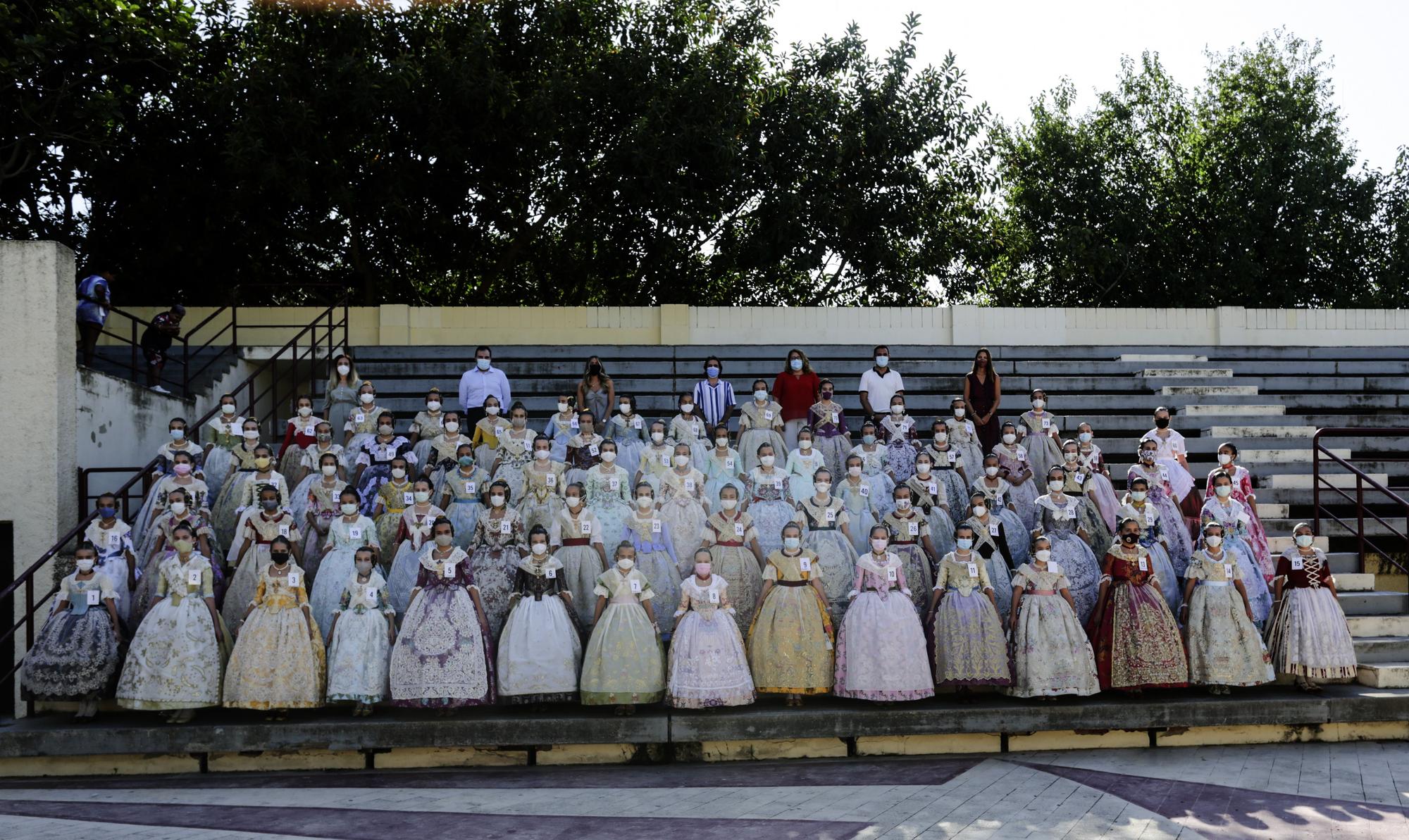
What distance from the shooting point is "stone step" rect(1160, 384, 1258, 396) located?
1608 cm

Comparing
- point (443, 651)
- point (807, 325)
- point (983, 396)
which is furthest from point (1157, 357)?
point (443, 651)

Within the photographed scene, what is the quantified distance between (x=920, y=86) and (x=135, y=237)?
13.4 metres

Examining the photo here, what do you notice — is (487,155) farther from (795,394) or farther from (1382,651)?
(1382,651)

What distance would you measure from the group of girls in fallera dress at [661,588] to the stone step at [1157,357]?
6412 millimetres

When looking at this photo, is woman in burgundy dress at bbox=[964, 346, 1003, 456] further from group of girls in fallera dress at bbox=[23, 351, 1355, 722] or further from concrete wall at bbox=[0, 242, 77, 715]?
concrete wall at bbox=[0, 242, 77, 715]

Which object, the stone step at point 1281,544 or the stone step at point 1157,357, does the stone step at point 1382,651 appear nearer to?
the stone step at point 1281,544

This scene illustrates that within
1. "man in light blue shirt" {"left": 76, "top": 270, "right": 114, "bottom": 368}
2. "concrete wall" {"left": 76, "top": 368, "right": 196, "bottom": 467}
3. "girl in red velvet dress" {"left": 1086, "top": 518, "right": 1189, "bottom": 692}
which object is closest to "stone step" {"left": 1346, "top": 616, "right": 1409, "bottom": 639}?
"girl in red velvet dress" {"left": 1086, "top": 518, "right": 1189, "bottom": 692}

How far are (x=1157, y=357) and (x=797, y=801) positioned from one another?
39.5 feet

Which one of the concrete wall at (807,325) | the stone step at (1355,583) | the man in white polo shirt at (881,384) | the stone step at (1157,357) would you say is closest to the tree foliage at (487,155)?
the concrete wall at (807,325)

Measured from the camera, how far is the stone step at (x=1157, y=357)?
688 inches

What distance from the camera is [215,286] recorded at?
21.0m

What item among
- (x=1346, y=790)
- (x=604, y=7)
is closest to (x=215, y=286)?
(x=604, y=7)

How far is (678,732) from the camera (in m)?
8.88

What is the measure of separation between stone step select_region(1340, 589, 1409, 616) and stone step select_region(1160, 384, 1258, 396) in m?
5.39
